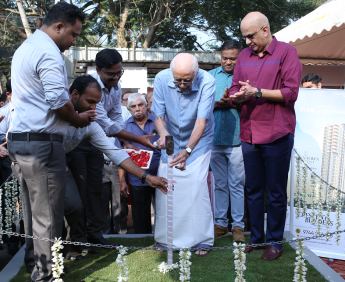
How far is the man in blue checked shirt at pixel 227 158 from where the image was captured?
4.32 meters

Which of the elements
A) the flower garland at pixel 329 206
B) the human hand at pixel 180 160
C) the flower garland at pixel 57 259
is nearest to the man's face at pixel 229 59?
the human hand at pixel 180 160

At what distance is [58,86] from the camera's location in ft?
8.66

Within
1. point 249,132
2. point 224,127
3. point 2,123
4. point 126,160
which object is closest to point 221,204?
point 224,127

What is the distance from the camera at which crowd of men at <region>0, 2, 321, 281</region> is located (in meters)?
2.75

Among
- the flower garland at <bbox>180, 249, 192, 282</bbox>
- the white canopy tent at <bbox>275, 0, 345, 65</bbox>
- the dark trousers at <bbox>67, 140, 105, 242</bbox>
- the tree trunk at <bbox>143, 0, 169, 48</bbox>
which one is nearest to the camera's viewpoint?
the flower garland at <bbox>180, 249, 192, 282</bbox>

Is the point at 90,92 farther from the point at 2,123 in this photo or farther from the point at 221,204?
the point at 2,123

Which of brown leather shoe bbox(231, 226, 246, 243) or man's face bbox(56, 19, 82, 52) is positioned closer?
man's face bbox(56, 19, 82, 52)

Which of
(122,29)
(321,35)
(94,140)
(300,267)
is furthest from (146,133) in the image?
(122,29)

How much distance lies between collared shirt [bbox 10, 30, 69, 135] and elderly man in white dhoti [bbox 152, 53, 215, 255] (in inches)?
50.8

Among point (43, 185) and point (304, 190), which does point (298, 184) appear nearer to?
point (304, 190)

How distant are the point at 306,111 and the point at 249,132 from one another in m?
1.73

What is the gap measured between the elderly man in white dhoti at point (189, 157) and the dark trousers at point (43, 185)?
1.21 metres

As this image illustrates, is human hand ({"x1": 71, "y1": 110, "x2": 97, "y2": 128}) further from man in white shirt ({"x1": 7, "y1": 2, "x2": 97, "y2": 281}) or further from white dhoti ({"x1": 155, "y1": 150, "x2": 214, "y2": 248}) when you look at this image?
white dhoti ({"x1": 155, "y1": 150, "x2": 214, "y2": 248})

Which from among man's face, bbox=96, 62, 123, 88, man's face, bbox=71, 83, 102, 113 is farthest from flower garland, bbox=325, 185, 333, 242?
man's face, bbox=71, 83, 102, 113
